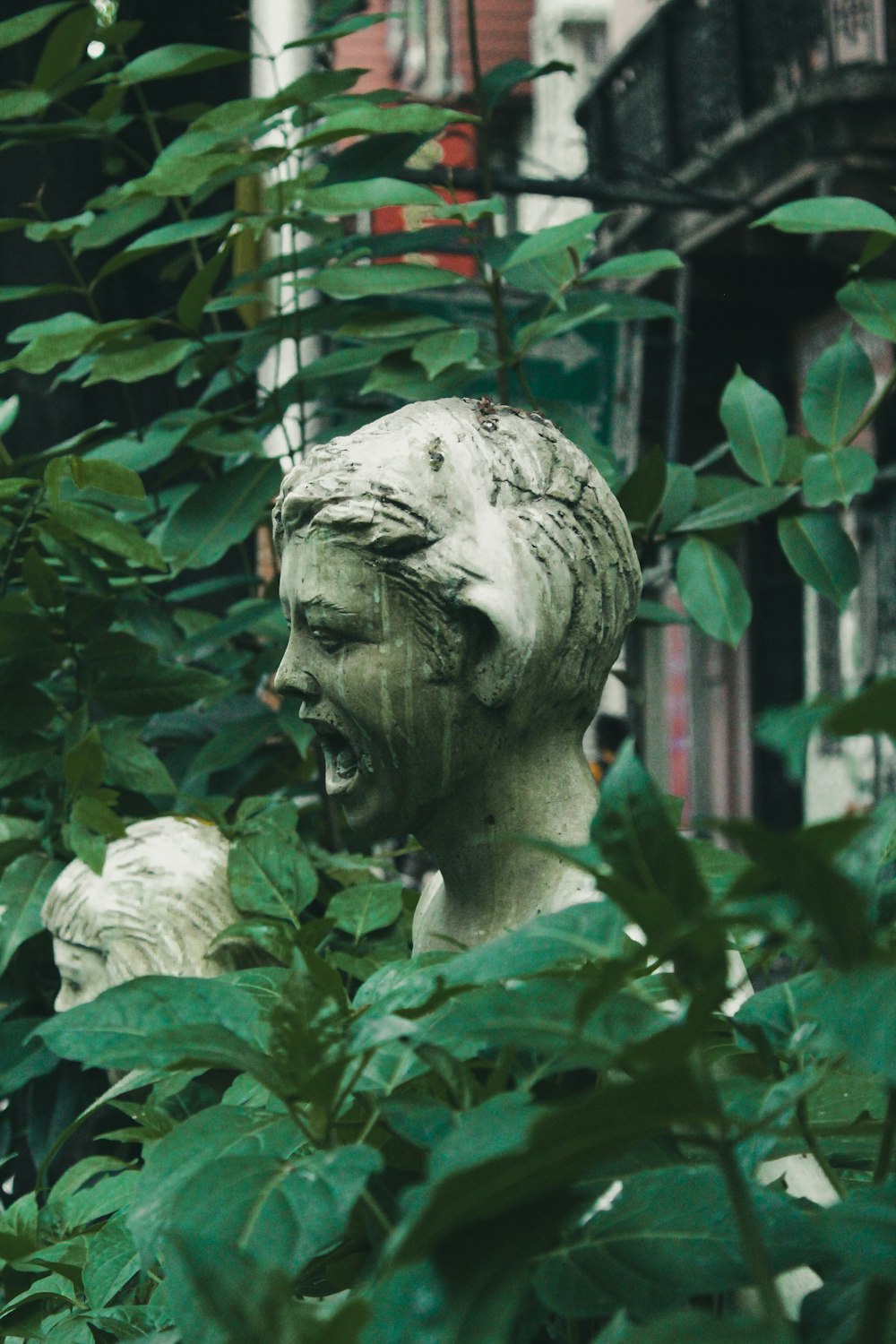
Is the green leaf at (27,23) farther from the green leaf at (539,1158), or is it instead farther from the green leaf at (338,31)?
the green leaf at (539,1158)

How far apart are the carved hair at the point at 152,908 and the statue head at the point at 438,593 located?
40 centimetres

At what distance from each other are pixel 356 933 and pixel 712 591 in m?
0.68

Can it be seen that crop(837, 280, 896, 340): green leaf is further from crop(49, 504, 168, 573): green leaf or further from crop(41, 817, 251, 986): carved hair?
crop(41, 817, 251, 986): carved hair

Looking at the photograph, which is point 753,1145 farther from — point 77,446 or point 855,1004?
point 77,446

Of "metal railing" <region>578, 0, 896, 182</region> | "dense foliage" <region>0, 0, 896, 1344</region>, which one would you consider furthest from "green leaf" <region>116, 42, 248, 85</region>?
"metal railing" <region>578, 0, 896, 182</region>

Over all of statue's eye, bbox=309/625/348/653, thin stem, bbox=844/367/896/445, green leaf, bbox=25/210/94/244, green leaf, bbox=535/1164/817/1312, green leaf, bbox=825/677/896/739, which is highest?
green leaf, bbox=25/210/94/244

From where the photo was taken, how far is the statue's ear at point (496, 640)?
4.32 feet

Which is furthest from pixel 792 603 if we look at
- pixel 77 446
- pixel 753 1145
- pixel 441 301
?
pixel 753 1145

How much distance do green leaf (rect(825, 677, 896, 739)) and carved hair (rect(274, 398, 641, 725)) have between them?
79cm

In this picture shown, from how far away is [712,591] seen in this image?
6.49 feet

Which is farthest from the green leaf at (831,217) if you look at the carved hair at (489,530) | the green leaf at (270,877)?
the green leaf at (270,877)

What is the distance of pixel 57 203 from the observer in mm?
2893

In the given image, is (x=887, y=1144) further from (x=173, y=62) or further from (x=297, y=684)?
(x=173, y=62)

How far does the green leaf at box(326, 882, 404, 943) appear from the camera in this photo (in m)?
1.63
